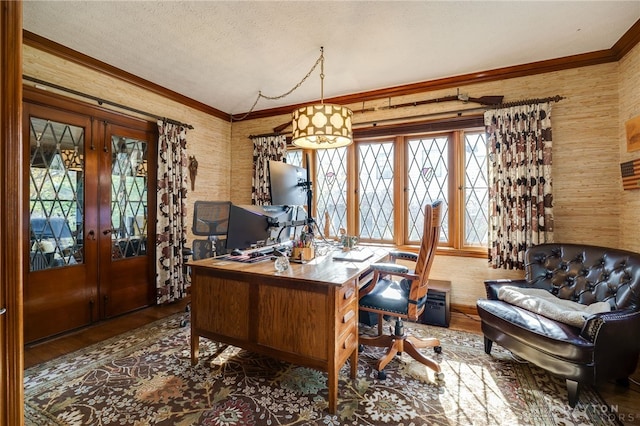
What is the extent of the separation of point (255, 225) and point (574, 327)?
223cm

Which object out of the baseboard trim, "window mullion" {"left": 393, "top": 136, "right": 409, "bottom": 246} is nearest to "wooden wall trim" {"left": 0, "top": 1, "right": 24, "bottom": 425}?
"window mullion" {"left": 393, "top": 136, "right": 409, "bottom": 246}

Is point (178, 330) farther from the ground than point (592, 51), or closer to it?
closer to it

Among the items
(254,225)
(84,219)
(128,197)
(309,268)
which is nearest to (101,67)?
(128,197)

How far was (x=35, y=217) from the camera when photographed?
8.25ft

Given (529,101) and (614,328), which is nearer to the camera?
(614,328)

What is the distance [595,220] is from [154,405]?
3.90 meters

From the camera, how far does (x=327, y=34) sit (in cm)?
239

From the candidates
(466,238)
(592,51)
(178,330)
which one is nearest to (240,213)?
(178,330)

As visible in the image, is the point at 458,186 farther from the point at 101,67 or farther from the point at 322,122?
the point at 101,67

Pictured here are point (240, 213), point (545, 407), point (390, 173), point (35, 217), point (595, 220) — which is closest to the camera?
point (545, 407)

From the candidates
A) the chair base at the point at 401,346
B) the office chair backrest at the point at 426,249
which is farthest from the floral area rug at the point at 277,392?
the office chair backrest at the point at 426,249

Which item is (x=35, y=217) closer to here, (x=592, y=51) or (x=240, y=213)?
(x=240, y=213)

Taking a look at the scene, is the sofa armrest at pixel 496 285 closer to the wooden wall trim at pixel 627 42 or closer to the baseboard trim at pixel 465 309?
the baseboard trim at pixel 465 309

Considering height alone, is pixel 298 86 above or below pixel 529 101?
above
